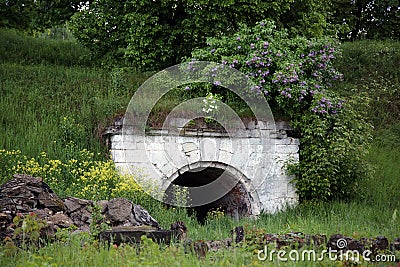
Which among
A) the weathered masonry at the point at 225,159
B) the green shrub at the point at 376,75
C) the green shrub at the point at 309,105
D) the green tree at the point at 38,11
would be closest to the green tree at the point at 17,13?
the green tree at the point at 38,11

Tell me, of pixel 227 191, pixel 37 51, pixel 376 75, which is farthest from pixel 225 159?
pixel 37 51

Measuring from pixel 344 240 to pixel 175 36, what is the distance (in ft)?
33.9

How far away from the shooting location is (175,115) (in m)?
10.5

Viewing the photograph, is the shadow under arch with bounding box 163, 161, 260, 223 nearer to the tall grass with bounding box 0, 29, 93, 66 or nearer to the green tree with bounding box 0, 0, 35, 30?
the tall grass with bounding box 0, 29, 93, 66

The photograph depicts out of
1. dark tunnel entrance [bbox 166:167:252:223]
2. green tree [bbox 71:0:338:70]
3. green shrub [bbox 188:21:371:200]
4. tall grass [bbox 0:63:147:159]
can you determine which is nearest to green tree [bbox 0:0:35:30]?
green tree [bbox 71:0:338:70]

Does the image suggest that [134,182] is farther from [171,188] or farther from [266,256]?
[266,256]

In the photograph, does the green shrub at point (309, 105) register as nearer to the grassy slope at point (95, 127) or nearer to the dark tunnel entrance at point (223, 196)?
the grassy slope at point (95, 127)

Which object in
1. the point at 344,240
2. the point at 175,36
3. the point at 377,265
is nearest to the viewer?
the point at 377,265

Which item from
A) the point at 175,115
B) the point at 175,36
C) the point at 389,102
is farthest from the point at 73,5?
the point at 389,102

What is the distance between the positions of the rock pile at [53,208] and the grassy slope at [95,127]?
987mm

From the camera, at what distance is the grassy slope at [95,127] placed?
8984mm

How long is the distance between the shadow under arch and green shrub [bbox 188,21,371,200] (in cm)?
96

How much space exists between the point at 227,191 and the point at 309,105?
2429 millimetres

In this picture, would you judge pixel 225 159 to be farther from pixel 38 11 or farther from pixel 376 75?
pixel 38 11
